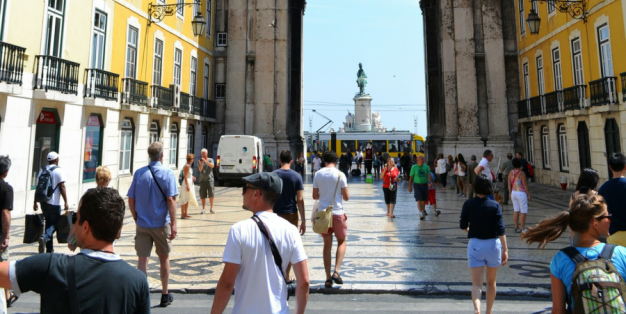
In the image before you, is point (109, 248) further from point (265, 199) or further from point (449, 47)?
point (449, 47)

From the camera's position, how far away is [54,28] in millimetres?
11258

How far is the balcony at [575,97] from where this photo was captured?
15.3m

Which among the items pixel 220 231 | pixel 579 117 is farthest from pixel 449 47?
pixel 220 231

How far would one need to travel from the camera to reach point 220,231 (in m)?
8.66

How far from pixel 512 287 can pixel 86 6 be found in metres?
13.7

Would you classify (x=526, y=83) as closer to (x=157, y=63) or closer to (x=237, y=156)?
(x=237, y=156)

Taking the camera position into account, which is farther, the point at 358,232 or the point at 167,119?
the point at 167,119

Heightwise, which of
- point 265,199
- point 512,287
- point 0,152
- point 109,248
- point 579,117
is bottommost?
point 512,287

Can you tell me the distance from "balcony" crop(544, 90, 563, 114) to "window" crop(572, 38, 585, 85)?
3.07 feet

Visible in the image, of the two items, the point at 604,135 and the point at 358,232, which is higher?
the point at 604,135

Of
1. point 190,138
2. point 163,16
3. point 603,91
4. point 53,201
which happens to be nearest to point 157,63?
point 163,16

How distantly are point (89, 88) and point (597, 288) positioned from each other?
45.0 feet

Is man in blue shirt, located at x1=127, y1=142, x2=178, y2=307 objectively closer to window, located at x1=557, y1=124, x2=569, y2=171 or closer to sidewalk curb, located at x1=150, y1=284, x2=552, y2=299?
sidewalk curb, located at x1=150, y1=284, x2=552, y2=299

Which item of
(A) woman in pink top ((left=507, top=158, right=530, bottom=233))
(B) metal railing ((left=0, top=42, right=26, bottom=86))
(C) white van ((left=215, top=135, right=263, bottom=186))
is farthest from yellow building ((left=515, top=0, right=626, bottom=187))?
(B) metal railing ((left=0, top=42, right=26, bottom=86))
